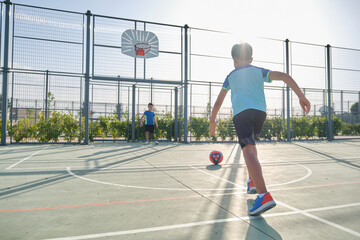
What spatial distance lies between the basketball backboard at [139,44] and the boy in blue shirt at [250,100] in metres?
9.35

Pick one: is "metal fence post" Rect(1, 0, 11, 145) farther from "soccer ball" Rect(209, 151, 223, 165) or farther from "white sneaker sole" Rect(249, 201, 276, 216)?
"white sneaker sole" Rect(249, 201, 276, 216)

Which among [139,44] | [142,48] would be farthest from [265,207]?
[139,44]

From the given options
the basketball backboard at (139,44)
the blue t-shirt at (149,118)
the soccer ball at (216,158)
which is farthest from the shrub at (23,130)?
the soccer ball at (216,158)

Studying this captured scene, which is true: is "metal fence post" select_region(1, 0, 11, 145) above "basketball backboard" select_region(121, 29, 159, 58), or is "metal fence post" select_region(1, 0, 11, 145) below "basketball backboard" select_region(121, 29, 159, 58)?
below

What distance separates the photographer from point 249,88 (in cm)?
248

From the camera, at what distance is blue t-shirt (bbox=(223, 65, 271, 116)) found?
246 centimetres

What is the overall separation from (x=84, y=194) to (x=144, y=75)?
867 cm

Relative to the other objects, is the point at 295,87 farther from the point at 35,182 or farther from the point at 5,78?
the point at 5,78

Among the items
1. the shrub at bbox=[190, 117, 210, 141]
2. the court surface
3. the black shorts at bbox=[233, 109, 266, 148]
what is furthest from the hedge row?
the black shorts at bbox=[233, 109, 266, 148]

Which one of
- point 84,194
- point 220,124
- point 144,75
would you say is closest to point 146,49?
point 144,75

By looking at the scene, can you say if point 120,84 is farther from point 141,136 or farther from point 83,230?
point 83,230

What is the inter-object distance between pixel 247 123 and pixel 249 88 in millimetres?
377

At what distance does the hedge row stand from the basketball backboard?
126 inches

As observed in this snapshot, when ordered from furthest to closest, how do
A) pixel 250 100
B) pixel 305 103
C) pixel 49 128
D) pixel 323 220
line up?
pixel 49 128, pixel 250 100, pixel 305 103, pixel 323 220
